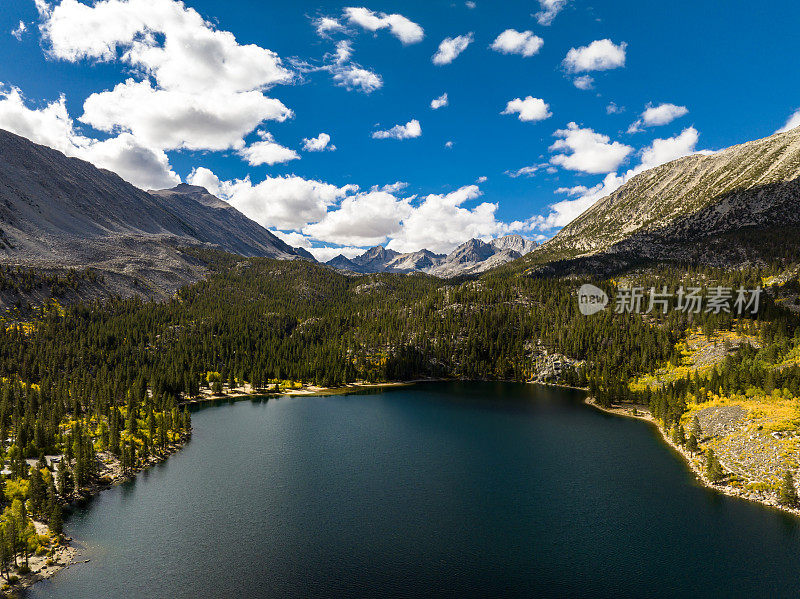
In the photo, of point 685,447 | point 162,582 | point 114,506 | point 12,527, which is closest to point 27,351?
point 114,506

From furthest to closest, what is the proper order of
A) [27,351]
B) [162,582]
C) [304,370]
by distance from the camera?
[304,370] → [27,351] → [162,582]

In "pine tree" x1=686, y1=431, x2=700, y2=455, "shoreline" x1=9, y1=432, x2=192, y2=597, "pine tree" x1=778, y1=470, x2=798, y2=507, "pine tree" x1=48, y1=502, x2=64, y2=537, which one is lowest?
"shoreline" x1=9, y1=432, x2=192, y2=597

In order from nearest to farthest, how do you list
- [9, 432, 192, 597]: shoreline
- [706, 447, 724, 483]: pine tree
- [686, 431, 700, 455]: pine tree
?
[9, 432, 192, 597]: shoreline
[706, 447, 724, 483]: pine tree
[686, 431, 700, 455]: pine tree

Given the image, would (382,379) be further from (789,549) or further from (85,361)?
(789,549)

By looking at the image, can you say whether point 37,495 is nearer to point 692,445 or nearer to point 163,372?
point 163,372

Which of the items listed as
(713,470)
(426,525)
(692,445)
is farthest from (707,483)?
(426,525)

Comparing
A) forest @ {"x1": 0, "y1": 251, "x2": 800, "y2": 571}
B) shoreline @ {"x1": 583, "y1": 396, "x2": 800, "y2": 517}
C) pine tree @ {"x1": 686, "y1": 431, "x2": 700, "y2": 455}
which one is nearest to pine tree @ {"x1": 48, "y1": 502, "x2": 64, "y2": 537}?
forest @ {"x1": 0, "y1": 251, "x2": 800, "y2": 571}

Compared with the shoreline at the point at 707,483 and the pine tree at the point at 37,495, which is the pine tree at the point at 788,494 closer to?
the shoreline at the point at 707,483

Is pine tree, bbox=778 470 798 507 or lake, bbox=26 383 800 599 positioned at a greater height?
pine tree, bbox=778 470 798 507

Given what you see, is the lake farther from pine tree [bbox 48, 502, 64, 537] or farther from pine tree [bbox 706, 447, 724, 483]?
pine tree [bbox 706, 447, 724, 483]
